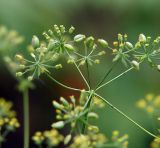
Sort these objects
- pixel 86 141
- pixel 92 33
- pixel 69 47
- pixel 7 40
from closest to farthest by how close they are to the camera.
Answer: pixel 86 141
pixel 69 47
pixel 7 40
pixel 92 33

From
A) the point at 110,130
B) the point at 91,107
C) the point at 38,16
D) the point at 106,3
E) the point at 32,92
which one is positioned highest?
the point at 106,3

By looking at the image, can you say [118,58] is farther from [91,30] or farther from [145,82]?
[91,30]

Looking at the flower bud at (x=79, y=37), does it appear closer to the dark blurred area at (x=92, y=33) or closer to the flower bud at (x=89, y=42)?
the flower bud at (x=89, y=42)

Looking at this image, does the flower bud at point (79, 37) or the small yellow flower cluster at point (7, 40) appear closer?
the flower bud at point (79, 37)

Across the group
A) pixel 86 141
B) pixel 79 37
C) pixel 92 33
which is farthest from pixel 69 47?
pixel 92 33

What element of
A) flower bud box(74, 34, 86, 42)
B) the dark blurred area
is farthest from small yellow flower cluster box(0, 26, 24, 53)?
the dark blurred area

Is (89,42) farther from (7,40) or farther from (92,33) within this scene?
(92,33)

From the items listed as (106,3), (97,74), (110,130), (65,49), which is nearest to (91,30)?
(106,3)

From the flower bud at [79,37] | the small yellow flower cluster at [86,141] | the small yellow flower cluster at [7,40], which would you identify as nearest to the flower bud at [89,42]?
the flower bud at [79,37]
